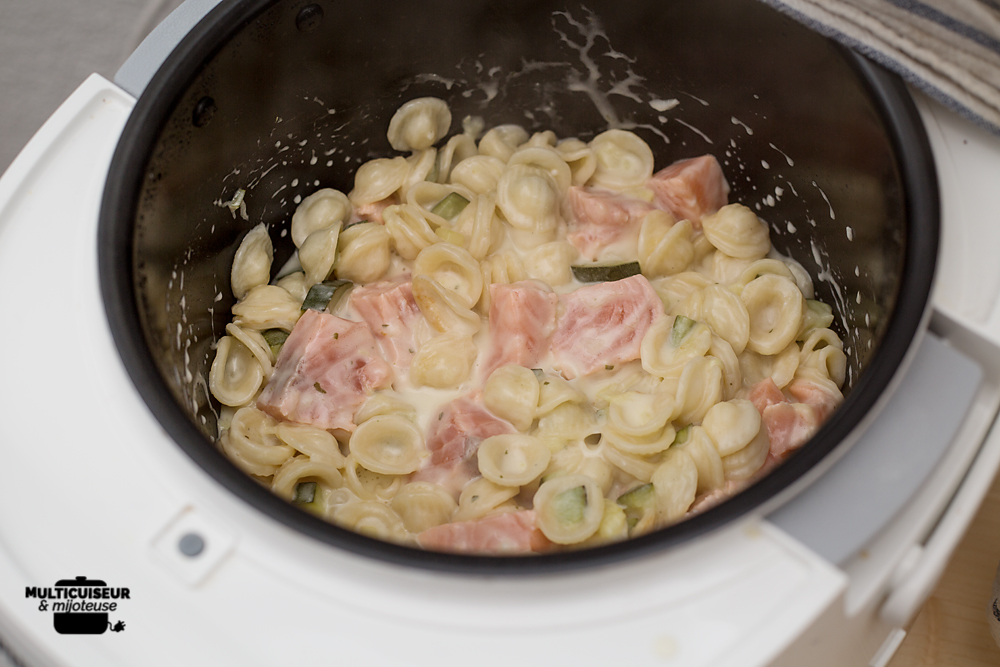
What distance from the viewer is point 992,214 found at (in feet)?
2.84

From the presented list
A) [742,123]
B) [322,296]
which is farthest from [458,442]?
[742,123]

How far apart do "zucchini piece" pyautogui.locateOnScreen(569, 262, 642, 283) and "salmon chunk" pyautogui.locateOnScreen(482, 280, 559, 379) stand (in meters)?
0.09

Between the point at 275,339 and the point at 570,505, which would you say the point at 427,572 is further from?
the point at 275,339

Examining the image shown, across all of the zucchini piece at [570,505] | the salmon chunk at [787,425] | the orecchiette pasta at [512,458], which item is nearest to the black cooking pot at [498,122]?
the salmon chunk at [787,425]

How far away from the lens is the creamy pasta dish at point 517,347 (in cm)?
97

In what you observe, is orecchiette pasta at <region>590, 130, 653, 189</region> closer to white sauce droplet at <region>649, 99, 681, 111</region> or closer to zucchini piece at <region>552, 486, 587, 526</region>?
white sauce droplet at <region>649, 99, 681, 111</region>

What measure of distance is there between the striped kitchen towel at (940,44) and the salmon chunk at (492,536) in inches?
25.6

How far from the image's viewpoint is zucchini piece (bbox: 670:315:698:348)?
3.61 feet

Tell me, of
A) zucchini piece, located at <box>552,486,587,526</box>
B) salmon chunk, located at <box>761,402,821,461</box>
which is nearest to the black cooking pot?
salmon chunk, located at <box>761,402,821,461</box>

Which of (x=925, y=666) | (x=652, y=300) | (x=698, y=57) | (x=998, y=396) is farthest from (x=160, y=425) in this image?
(x=925, y=666)

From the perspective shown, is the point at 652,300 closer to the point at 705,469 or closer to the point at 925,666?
the point at 705,469

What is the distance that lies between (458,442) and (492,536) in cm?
21

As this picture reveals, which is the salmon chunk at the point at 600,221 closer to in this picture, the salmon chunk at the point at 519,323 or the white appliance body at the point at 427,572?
the salmon chunk at the point at 519,323

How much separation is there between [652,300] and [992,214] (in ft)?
1.42
